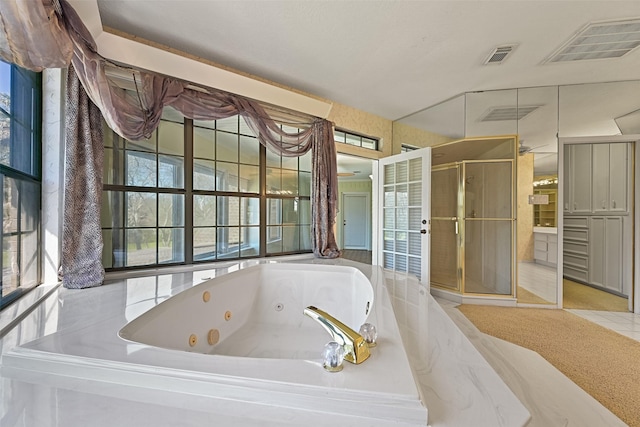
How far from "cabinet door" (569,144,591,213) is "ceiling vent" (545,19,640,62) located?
1.84 meters

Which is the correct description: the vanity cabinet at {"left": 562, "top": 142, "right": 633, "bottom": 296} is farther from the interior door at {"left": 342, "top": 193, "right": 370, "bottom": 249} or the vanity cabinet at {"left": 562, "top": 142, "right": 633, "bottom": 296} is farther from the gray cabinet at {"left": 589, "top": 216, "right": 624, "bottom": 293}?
the interior door at {"left": 342, "top": 193, "right": 370, "bottom": 249}

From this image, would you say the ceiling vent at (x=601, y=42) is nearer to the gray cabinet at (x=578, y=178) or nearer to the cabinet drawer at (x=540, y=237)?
the gray cabinet at (x=578, y=178)

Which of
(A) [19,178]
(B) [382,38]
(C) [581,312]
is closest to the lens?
(A) [19,178]

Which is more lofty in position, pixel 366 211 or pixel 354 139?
pixel 354 139

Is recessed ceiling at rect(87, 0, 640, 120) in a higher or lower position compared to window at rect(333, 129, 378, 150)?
higher

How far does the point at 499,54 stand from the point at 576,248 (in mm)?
3308

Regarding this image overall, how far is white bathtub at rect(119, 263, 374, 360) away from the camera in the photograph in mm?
1388

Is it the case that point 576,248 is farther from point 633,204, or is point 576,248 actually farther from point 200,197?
point 200,197

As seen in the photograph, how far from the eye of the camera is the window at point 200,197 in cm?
187

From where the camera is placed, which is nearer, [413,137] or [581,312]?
[581,312]

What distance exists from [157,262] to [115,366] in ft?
5.04

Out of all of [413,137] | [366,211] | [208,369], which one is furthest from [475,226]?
[366,211]

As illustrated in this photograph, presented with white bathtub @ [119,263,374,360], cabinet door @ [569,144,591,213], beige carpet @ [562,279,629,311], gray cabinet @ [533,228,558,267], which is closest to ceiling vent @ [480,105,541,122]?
cabinet door @ [569,144,591,213]

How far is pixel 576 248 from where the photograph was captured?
12.0 feet
